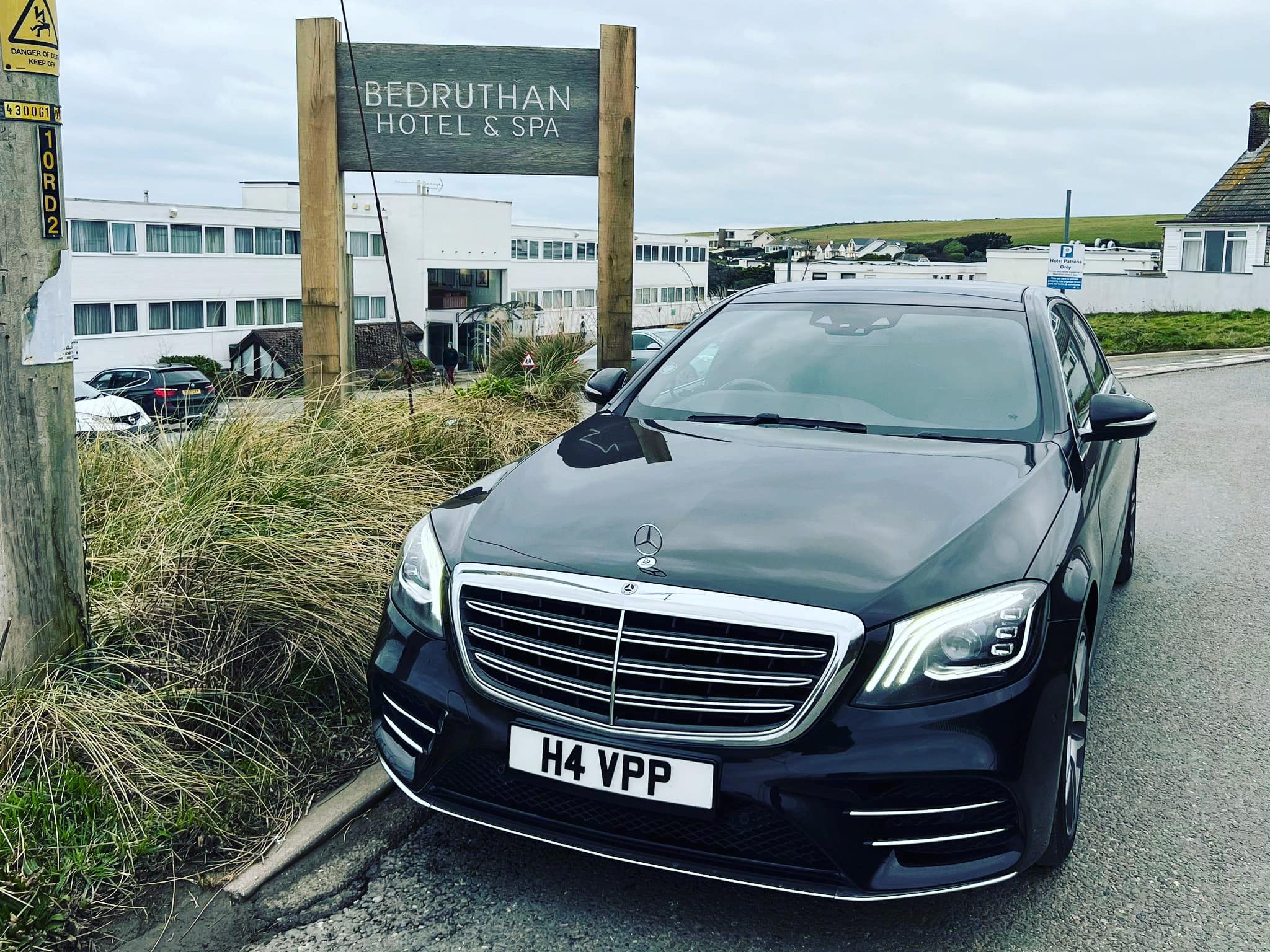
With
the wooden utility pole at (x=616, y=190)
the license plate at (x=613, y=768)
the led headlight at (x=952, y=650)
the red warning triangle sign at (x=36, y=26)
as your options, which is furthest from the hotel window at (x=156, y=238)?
the led headlight at (x=952, y=650)

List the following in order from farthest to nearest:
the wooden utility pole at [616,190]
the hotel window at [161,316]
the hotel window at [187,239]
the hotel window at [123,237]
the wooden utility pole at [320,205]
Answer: the hotel window at [187,239], the hotel window at [161,316], the hotel window at [123,237], the wooden utility pole at [616,190], the wooden utility pole at [320,205]

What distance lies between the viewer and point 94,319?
52781mm

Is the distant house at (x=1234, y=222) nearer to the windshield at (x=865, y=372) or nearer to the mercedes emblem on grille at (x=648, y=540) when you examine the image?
the windshield at (x=865, y=372)

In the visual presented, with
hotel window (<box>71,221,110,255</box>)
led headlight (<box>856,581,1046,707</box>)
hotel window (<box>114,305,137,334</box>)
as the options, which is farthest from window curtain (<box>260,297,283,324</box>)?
led headlight (<box>856,581,1046,707</box>)

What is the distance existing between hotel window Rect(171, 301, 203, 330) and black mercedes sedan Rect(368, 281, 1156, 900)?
58.7 meters

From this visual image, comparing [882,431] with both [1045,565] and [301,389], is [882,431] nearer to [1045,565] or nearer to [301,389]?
[1045,565]

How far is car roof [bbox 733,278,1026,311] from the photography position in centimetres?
482

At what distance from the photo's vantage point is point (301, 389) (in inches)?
266

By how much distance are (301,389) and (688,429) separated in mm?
3356

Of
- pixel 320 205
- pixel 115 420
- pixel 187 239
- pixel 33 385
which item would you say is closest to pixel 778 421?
pixel 33 385

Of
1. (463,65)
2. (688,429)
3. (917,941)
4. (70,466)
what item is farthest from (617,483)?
(463,65)

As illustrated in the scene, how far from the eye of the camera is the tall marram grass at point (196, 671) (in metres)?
3.17

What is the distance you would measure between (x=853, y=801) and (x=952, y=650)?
42cm

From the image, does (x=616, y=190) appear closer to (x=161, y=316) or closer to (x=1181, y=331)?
(x=1181, y=331)
